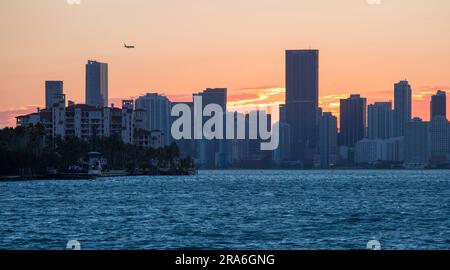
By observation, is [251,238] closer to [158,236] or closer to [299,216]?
[158,236]

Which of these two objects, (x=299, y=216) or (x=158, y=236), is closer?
(x=158, y=236)

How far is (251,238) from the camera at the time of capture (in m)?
42.4
